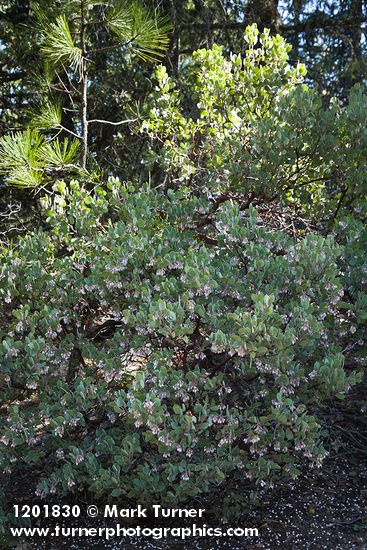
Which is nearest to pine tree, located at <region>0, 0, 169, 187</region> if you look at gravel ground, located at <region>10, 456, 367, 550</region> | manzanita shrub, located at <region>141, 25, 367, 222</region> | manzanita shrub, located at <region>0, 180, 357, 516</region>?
manzanita shrub, located at <region>141, 25, 367, 222</region>

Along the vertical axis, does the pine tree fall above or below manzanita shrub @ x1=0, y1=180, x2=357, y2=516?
above

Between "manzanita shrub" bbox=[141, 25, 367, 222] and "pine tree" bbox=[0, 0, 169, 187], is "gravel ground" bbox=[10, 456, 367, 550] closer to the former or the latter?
"manzanita shrub" bbox=[141, 25, 367, 222]

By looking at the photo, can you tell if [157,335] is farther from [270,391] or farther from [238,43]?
[238,43]

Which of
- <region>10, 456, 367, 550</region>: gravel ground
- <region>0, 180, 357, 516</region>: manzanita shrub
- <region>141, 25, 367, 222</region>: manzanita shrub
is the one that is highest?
<region>141, 25, 367, 222</region>: manzanita shrub

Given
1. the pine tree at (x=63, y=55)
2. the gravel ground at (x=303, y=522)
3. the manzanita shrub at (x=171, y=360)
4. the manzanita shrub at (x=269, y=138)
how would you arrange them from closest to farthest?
the manzanita shrub at (x=171, y=360) → the gravel ground at (x=303, y=522) → the manzanita shrub at (x=269, y=138) → the pine tree at (x=63, y=55)

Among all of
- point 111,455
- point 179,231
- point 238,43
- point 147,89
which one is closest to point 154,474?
point 111,455

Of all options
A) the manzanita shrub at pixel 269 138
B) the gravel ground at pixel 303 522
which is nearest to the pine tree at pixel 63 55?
the manzanita shrub at pixel 269 138

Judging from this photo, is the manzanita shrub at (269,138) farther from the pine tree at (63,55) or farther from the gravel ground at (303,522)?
the gravel ground at (303,522)

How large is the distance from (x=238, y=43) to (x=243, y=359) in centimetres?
450

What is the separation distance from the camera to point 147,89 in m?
6.09

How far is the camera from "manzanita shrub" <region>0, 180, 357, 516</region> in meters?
2.40

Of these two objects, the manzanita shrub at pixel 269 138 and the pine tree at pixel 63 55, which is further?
the pine tree at pixel 63 55

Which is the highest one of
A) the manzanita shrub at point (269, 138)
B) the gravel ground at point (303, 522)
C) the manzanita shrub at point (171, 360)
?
the manzanita shrub at point (269, 138)

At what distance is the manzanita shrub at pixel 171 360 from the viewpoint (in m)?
2.40
